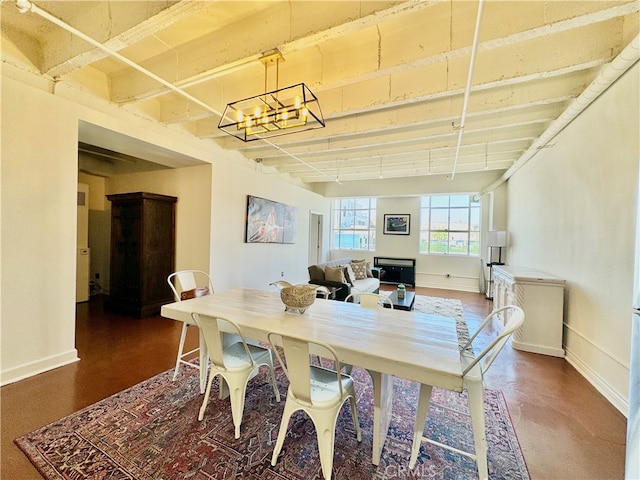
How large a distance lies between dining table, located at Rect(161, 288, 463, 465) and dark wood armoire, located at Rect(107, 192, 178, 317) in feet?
8.19

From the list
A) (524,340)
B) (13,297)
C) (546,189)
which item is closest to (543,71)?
(546,189)

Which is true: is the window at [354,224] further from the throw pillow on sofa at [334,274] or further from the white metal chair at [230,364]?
the white metal chair at [230,364]

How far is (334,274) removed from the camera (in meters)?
4.88

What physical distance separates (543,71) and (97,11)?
12.3 ft

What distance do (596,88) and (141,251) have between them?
5.92 m

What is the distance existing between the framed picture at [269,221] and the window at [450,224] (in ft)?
13.4

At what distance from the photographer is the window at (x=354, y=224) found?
876 centimetres

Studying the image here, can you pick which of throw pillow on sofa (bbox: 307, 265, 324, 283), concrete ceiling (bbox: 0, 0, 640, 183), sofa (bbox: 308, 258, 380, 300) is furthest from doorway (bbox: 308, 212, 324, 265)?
concrete ceiling (bbox: 0, 0, 640, 183)

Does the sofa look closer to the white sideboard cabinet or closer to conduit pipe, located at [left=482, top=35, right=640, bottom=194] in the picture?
the white sideboard cabinet

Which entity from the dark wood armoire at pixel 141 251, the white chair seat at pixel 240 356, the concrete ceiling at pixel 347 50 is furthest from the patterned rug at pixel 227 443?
the concrete ceiling at pixel 347 50

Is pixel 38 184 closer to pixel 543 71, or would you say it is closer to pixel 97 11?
pixel 97 11

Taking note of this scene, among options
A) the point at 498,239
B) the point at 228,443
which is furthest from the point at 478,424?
the point at 498,239

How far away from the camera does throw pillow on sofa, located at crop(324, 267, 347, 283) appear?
15.8 feet

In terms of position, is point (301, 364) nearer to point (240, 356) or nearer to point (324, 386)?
point (324, 386)
